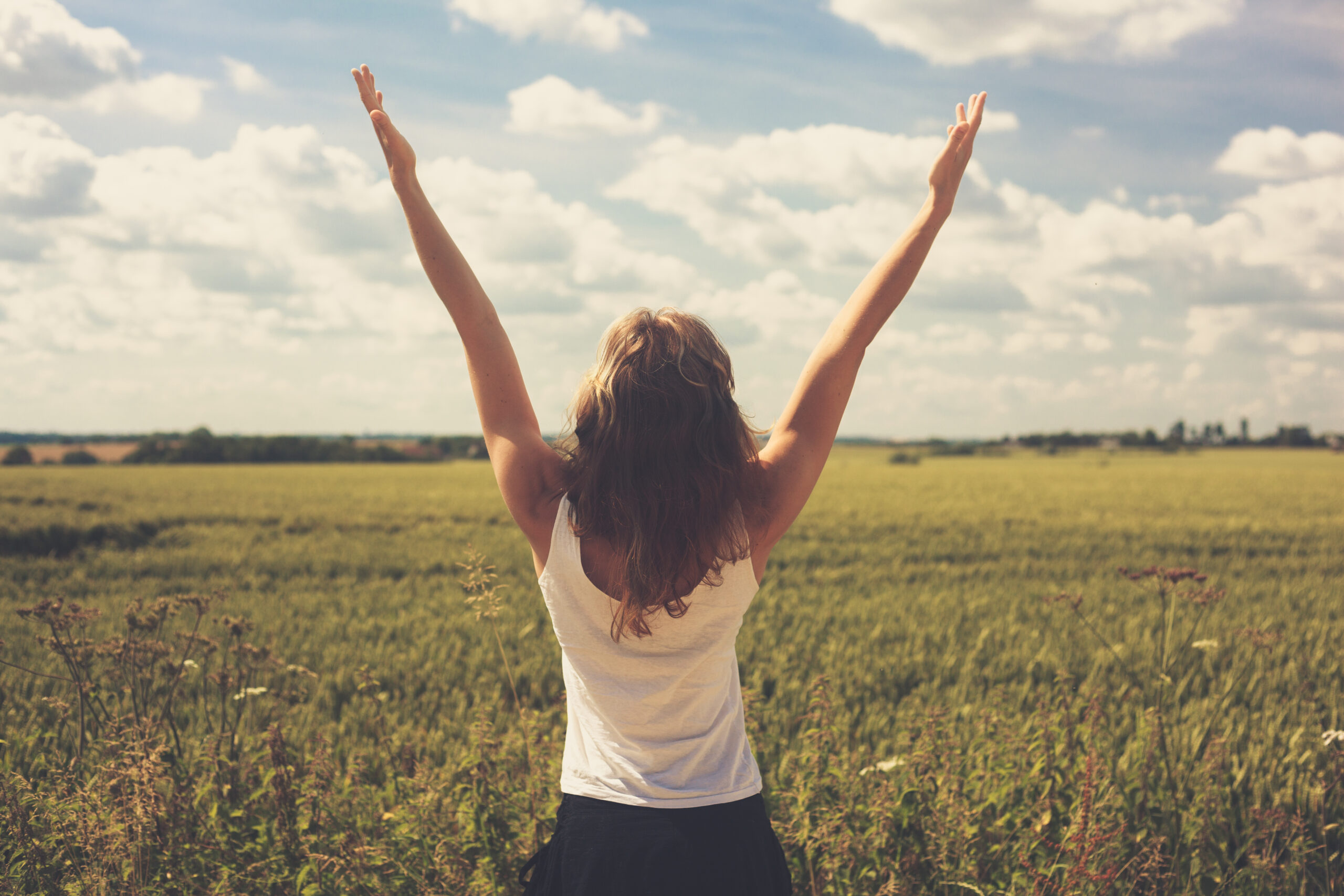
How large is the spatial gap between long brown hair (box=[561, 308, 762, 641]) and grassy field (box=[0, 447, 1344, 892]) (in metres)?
1.92

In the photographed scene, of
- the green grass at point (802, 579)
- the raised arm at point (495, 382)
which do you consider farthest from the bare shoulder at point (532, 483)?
the green grass at point (802, 579)

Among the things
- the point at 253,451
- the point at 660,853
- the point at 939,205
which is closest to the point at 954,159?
the point at 939,205

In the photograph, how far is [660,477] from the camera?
66.6 inches

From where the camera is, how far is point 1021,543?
51.2ft

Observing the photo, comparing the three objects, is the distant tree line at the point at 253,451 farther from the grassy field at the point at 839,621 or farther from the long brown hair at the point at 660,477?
the long brown hair at the point at 660,477

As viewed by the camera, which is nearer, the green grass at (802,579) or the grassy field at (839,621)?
the grassy field at (839,621)

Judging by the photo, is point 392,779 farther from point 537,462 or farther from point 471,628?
point 471,628

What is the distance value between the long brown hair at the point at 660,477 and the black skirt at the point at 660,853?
0.43m

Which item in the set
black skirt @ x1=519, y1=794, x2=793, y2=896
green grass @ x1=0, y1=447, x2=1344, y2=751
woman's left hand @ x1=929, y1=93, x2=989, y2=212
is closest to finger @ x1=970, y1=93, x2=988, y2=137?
woman's left hand @ x1=929, y1=93, x2=989, y2=212

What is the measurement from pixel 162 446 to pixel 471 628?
213 ft

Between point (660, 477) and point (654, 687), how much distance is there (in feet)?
1.60

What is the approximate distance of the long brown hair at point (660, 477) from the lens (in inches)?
65.5

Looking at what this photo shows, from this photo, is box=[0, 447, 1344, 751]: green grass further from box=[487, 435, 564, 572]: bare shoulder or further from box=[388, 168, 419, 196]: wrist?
box=[388, 168, 419, 196]: wrist

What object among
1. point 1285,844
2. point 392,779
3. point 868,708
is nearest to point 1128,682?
point 868,708
